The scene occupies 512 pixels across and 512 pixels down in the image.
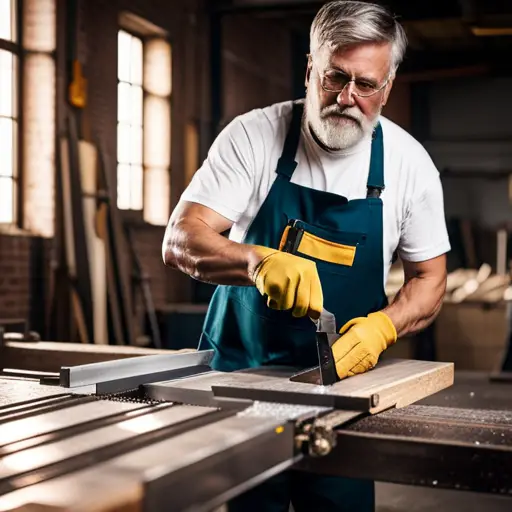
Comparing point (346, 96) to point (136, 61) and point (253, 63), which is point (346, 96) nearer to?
point (136, 61)

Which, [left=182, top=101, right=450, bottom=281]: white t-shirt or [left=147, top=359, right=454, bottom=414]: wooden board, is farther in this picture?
[left=182, top=101, right=450, bottom=281]: white t-shirt

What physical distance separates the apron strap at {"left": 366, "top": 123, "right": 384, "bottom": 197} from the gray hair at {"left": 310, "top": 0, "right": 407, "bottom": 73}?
21cm

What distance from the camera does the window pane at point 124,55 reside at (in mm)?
7168

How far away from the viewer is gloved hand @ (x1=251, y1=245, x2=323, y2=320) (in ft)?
5.79

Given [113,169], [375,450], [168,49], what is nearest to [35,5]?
[113,169]

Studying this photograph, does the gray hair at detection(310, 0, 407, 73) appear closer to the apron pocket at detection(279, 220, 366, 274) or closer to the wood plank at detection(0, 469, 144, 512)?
the apron pocket at detection(279, 220, 366, 274)

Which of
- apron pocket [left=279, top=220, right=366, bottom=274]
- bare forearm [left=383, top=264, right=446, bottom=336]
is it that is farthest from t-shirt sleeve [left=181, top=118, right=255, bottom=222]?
bare forearm [left=383, top=264, right=446, bottom=336]

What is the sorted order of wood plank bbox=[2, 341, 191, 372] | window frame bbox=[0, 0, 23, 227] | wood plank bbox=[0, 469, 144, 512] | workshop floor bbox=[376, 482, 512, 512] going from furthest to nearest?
window frame bbox=[0, 0, 23, 227]
workshop floor bbox=[376, 482, 512, 512]
wood plank bbox=[2, 341, 191, 372]
wood plank bbox=[0, 469, 144, 512]

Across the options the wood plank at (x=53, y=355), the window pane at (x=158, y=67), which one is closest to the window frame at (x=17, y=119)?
the window pane at (x=158, y=67)

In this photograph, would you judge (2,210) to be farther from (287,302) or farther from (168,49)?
(287,302)

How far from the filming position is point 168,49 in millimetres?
7773

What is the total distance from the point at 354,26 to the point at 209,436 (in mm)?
1178

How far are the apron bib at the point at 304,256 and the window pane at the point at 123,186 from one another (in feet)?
16.5

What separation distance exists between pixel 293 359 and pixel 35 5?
4.61 m
